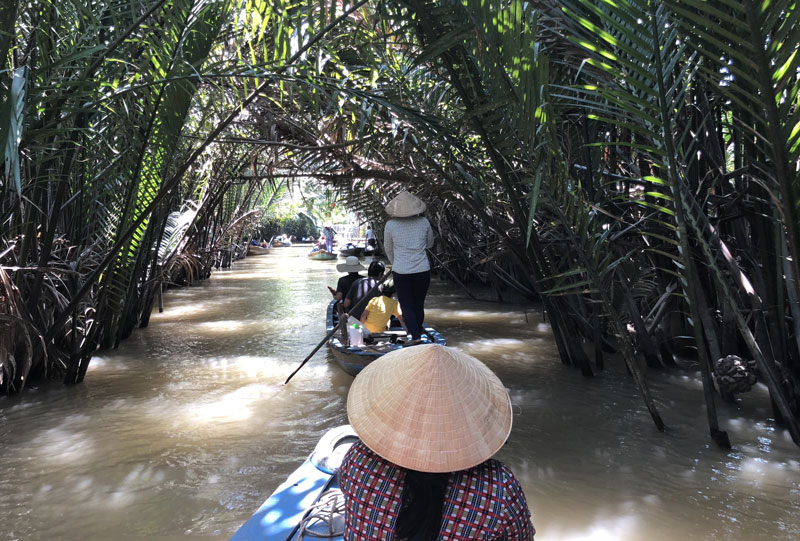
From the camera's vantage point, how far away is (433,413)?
1.50 m

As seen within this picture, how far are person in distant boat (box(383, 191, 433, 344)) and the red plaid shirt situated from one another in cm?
397

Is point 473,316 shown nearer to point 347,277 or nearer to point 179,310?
point 347,277

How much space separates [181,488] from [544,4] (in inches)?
155

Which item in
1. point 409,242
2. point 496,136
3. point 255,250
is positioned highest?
point 496,136

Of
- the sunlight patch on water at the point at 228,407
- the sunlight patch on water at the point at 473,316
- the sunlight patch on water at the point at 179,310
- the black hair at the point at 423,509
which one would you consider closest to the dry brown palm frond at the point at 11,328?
the sunlight patch on water at the point at 228,407

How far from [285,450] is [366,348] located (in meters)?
1.67

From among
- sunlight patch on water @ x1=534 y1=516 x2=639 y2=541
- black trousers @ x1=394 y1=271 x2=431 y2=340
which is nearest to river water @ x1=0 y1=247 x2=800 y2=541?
sunlight patch on water @ x1=534 y1=516 x2=639 y2=541

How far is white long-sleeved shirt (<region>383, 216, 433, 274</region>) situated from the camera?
18.2 ft

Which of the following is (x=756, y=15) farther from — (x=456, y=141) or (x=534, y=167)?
(x=456, y=141)

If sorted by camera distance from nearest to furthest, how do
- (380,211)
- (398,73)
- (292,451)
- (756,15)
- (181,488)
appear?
(756,15) < (181,488) < (292,451) < (398,73) < (380,211)

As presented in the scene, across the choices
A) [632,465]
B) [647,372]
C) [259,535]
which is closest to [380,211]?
[647,372]

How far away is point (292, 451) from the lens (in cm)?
399

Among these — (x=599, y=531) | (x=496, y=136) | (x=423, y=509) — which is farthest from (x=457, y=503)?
(x=496, y=136)

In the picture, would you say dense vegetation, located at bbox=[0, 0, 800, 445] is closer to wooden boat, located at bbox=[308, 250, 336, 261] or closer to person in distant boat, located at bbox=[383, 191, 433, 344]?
person in distant boat, located at bbox=[383, 191, 433, 344]
